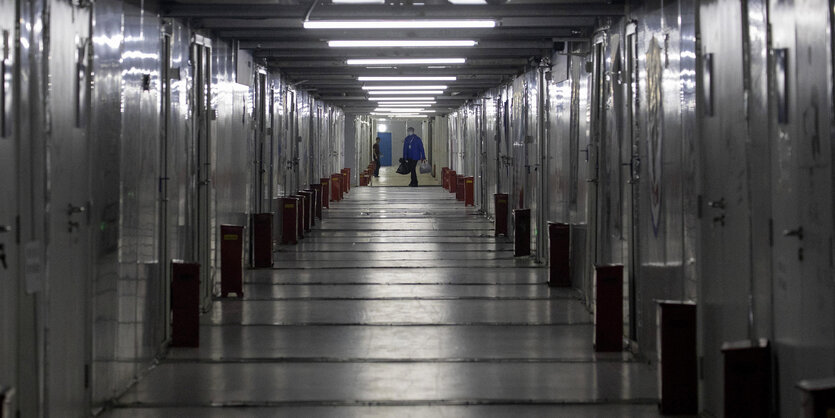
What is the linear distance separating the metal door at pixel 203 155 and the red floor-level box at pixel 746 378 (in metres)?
5.21

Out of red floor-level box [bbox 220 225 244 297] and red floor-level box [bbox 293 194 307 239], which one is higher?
red floor-level box [bbox 293 194 307 239]

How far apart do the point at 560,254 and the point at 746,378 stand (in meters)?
5.89

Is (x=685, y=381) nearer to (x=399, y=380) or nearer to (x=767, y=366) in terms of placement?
(x=767, y=366)

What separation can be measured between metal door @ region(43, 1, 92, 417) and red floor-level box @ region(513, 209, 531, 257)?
8387 mm

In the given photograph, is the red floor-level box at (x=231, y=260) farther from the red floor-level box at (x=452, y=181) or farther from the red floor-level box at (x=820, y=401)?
the red floor-level box at (x=452, y=181)

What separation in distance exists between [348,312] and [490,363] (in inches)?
92.8

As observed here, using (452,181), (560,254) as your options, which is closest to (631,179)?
(560,254)

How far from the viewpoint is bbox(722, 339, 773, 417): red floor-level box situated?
183 inches

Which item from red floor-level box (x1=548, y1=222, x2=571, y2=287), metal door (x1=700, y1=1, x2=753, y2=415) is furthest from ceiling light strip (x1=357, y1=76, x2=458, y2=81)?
metal door (x1=700, y1=1, x2=753, y2=415)

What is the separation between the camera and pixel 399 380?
20.6 ft

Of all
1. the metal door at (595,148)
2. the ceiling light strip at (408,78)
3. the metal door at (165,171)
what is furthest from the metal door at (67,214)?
the ceiling light strip at (408,78)

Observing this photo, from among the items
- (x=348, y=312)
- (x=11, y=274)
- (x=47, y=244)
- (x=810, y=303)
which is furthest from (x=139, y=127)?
(x=810, y=303)

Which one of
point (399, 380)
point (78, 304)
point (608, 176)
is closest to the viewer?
point (78, 304)

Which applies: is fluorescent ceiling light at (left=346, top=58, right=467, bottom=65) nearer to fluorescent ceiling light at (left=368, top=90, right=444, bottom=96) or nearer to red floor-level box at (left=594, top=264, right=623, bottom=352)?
red floor-level box at (left=594, top=264, right=623, bottom=352)
